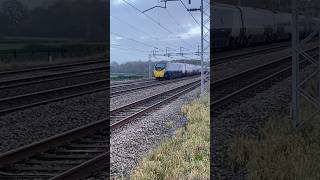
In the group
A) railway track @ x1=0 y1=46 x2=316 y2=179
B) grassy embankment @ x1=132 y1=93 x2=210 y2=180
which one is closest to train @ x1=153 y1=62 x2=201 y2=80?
railway track @ x1=0 y1=46 x2=316 y2=179

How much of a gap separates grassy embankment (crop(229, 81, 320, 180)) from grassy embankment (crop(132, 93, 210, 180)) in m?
0.65

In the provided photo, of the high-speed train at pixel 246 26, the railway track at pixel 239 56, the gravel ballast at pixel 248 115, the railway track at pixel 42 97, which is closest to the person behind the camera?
the gravel ballast at pixel 248 115

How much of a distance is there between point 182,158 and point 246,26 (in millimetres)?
19342

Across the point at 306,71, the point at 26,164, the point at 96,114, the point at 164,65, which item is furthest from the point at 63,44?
the point at 26,164

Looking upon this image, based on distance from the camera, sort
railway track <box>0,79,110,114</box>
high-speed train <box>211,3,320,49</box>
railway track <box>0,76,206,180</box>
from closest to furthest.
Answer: railway track <box>0,76,206,180</box> → railway track <box>0,79,110,114</box> → high-speed train <box>211,3,320,49</box>

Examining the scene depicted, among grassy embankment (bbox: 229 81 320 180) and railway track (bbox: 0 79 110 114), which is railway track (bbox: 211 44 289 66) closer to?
railway track (bbox: 0 79 110 114)

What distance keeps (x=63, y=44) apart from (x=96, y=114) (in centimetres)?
2900

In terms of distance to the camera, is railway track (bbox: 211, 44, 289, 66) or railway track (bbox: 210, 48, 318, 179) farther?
railway track (bbox: 211, 44, 289, 66)

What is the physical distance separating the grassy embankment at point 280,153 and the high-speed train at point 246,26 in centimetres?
1145

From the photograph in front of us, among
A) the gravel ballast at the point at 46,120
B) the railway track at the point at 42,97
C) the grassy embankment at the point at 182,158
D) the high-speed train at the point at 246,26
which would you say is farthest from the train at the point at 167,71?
the grassy embankment at the point at 182,158

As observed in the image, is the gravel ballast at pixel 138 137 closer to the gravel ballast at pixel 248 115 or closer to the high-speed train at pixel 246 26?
the gravel ballast at pixel 248 115

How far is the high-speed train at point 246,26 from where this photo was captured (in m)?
24.3

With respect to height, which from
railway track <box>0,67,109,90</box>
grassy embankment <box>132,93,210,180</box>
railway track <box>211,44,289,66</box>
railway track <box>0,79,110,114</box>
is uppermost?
railway track <box>211,44,289,66</box>

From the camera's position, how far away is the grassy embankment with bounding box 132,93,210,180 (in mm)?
7430
